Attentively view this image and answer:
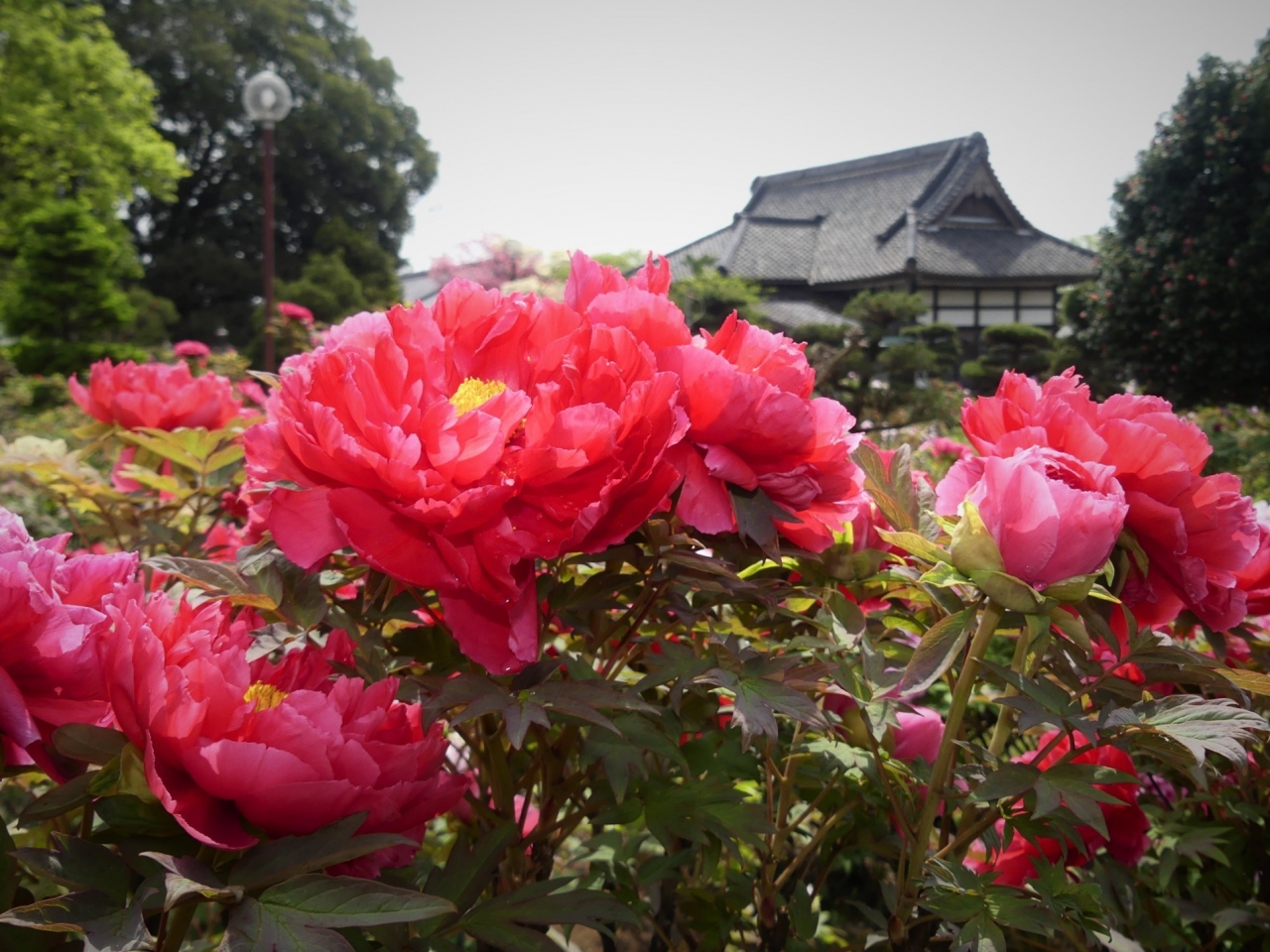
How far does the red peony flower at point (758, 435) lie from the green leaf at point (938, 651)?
3.1 inches

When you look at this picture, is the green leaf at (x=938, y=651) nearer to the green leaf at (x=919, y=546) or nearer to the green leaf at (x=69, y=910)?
the green leaf at (x=919, y=546)

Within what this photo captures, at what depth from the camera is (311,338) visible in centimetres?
704

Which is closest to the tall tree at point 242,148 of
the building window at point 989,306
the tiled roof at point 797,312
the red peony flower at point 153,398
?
the tiled roof at point 797,312

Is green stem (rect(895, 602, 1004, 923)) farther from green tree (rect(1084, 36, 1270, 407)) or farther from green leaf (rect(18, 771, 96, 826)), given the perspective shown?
green tree (rect(1084, 36, 1270, 407))

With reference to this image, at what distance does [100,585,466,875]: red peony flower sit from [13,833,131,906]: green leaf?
2.0 inches

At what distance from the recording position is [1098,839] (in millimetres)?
755

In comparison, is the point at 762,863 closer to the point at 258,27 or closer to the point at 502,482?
the point at 502,482

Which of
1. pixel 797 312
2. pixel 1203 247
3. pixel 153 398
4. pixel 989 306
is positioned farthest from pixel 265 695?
pixel 797 312

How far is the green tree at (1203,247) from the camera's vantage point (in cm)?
971

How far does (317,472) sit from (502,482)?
0.10m

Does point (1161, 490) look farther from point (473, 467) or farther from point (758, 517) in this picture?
point (473, 467)

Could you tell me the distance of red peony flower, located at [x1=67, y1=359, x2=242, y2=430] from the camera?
1.00 meters

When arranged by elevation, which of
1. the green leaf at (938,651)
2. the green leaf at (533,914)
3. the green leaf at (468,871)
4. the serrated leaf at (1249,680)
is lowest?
the green leaf at (533,914)

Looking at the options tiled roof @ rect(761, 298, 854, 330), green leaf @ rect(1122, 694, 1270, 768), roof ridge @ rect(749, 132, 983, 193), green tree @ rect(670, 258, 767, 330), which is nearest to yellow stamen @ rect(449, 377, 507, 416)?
green leaf @ rect(1122, 694, 1270, 768)
